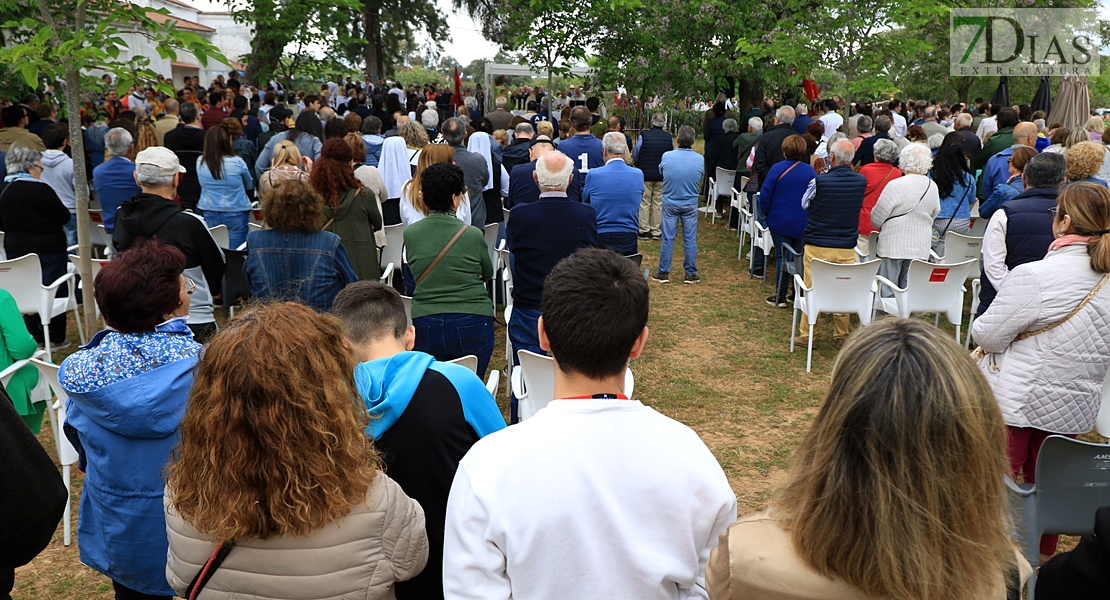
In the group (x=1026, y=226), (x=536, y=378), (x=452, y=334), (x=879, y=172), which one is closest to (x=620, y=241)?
(x=879, y=172)

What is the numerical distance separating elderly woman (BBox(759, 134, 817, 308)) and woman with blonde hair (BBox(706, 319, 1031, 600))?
6201 mm

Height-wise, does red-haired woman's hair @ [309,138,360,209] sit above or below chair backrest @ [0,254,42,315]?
above

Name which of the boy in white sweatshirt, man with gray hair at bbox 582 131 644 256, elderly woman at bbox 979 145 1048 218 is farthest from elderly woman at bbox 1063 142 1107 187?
the boy in white sweatshirt

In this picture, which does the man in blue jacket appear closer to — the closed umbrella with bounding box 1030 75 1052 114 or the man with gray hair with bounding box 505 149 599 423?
the man with gray hair with bounding box 505 149 599 423

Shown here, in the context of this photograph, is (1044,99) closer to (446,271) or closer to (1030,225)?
(1030,225)

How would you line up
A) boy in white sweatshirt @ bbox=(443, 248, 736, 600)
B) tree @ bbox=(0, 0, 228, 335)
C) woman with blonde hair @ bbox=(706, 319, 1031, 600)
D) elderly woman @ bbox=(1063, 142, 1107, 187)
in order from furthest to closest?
elderly woman @ bbox=(1063, 142, 1107, 187) → tree @ bbox=(0, 0, 228, 335) → boy in white sweatshirt @ bbox=(443, 248, 736, 600) → woman with blonde hair @ bbox=(706, 319, 1031, 600)

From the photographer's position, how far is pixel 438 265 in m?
4.26

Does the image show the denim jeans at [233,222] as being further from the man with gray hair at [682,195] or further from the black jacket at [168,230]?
the man with gray hair at [682,195]

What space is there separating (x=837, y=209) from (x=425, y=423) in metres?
5.41

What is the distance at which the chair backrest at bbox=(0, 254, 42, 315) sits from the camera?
555 centimetres

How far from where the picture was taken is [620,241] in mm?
6629

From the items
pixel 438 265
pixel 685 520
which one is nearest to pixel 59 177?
pixel 438 265

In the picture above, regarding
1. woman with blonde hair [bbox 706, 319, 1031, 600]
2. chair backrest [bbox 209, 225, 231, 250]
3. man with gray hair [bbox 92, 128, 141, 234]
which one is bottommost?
chair backrest [bbox 209, 225, 231, 250]

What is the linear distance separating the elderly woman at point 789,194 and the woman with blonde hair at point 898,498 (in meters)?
6.20
